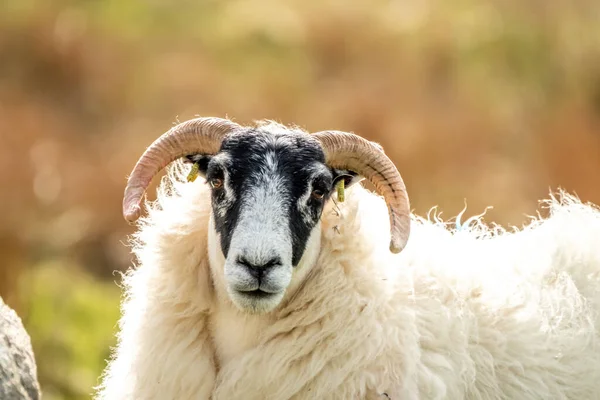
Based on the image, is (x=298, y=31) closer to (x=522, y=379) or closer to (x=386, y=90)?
(x=386, y=90)

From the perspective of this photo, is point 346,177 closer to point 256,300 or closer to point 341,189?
point 341,189

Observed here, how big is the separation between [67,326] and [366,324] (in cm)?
600

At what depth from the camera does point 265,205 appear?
4.83 m

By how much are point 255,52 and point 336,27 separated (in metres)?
1.81

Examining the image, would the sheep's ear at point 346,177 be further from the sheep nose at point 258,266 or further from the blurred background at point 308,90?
the blurred background at point 308,90

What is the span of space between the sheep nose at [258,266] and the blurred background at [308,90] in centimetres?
909

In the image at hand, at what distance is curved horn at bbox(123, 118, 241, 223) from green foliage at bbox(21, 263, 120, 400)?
399cm

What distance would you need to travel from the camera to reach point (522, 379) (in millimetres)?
5336

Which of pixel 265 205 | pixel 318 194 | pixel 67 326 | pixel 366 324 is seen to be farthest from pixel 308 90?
pixel 265 205

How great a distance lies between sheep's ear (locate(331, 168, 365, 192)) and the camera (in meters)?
5.36

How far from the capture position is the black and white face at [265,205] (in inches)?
183


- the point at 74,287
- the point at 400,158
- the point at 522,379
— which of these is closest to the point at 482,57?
the point at 400,158

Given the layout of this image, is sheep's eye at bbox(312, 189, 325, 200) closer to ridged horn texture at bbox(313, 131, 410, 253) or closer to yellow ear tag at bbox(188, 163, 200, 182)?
ridged horn texture at bbox(313, 131, 410, 253)

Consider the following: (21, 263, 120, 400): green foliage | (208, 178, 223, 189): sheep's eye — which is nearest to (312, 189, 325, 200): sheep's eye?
(208, 178, 223, 189): sheep's eye
